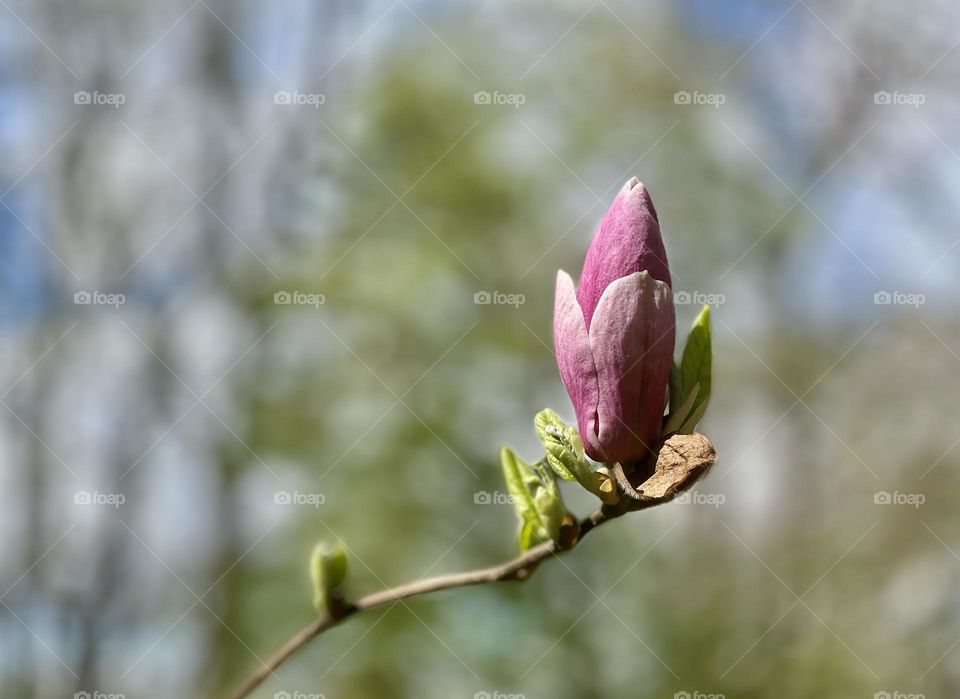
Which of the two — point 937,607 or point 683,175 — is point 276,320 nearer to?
point 683,175

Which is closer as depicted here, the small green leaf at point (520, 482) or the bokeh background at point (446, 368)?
the small green leaf at point (520, 482)

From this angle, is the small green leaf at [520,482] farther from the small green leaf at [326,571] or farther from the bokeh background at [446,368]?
the bokeh background at [446,368]

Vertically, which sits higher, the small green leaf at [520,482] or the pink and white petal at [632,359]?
the pink and white petal at [632,359]

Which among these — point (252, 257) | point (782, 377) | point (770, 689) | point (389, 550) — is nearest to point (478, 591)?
point (389, 550)

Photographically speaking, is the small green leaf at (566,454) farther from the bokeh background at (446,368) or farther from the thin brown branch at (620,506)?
the bokeh background at (446,368)

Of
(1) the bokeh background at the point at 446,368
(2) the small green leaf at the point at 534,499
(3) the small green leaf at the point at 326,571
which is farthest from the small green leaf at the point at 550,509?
(1) the bokeh background at the point at 446,368
